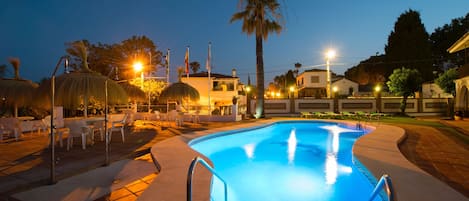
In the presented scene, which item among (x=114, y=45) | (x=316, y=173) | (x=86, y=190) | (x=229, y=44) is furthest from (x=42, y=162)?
(x=229, y=44)

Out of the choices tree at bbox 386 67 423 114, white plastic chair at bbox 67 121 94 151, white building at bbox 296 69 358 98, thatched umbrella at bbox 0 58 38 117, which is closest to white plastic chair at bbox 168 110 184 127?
thatched umbrella at bbox 0 58 38 117

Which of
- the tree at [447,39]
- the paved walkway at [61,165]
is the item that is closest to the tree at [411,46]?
the tree at [447,39]

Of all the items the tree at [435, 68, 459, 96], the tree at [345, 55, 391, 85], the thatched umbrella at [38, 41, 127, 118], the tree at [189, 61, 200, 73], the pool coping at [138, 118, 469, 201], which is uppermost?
the tree at [189, 61, 200, 73]

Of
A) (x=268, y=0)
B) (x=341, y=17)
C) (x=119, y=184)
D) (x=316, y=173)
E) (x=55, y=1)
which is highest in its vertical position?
(x=55, y=1)

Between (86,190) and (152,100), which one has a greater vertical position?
(152,100)

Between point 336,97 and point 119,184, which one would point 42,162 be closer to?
point 119,184

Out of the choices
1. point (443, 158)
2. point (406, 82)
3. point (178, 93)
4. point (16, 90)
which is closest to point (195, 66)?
point (178, 93)

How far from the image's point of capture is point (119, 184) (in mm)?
3902

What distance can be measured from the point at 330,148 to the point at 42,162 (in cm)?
922

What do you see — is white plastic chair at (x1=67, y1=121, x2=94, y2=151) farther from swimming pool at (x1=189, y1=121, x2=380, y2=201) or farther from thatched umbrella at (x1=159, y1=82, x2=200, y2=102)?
thatched umbrella at (x1=159, y1=82, x2=200, y2=102)

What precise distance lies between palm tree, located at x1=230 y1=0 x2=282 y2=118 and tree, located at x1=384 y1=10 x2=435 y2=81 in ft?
101

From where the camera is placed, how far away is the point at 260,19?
1781cm

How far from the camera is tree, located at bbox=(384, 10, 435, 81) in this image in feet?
119

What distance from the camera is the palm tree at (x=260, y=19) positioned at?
58.3ft
